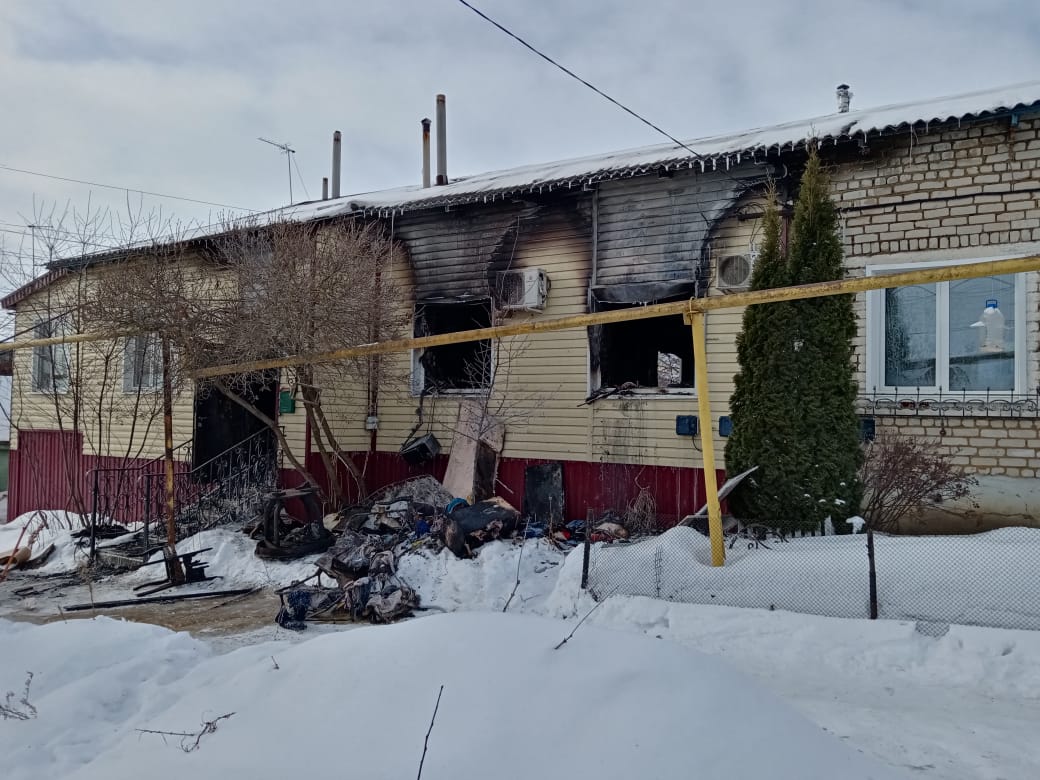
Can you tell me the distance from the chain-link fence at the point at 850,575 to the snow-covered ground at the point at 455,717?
2294mm

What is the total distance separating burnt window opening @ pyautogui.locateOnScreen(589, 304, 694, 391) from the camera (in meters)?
10.2

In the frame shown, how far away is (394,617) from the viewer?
696cm

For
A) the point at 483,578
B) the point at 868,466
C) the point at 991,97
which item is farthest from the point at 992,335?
the point at 483,578

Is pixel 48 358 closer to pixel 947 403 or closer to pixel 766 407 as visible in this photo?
pixel 766 407

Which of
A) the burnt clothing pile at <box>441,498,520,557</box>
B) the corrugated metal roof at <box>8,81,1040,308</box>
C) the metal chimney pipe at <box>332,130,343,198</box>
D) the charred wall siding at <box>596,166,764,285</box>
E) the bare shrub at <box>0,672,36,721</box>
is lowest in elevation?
the bare shrub at <box>0,672,36,721</box>

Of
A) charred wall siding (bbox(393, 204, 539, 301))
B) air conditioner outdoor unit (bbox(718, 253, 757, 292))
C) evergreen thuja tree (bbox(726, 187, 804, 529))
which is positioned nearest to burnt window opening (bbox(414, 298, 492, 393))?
charred wall siding (bbox(393, 204, 539, 301))

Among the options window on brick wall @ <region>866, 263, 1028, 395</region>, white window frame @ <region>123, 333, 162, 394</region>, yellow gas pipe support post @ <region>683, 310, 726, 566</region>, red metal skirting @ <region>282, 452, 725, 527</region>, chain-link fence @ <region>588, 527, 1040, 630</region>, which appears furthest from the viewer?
white window frame @ <region>123, 333, 162, 394</region>

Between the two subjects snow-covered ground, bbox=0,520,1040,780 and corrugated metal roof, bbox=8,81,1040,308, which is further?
corrugated metal roof, bbox=8,81,1040,308

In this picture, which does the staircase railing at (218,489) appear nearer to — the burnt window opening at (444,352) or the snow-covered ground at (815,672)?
the burnt window opening at (444,352)

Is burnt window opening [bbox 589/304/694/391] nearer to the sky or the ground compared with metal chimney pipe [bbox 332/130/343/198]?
nearer to the ground

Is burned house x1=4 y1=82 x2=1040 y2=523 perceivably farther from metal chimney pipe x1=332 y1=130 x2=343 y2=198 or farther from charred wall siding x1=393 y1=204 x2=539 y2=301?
metal chimney pipe x1=332 y1=130 x2=343 y2=198

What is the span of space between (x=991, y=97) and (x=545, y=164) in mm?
6742

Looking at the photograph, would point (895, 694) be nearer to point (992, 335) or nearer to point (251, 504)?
point (992, 335)

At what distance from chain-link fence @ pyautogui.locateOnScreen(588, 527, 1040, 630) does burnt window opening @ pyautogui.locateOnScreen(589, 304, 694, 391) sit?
3652 mm
